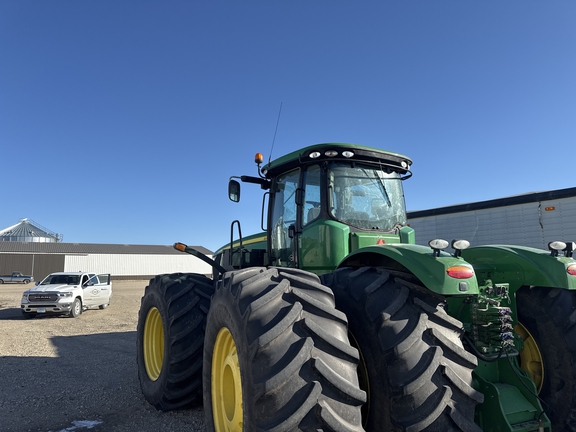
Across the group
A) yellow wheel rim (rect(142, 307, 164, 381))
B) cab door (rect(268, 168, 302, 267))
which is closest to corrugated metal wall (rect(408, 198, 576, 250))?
cab door (rect(268, 168, 302, 267))

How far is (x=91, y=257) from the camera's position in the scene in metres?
47.2

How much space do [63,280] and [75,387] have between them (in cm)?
1136

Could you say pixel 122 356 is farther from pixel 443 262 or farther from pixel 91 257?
pixel 91 257

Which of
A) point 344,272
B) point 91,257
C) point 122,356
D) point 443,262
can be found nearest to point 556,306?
point 443,262

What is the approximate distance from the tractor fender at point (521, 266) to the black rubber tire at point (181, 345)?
285 cm

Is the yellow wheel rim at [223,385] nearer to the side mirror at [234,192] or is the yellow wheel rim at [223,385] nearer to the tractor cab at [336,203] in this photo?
the tractor cab at [336,203]

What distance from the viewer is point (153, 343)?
17.1 feet

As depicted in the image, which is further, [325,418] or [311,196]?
[311,196]

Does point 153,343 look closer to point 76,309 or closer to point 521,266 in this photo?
point 521,266

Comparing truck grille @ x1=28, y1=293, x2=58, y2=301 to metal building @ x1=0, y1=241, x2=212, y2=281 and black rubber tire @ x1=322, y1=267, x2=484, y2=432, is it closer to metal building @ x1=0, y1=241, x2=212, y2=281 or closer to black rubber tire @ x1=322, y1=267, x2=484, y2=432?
black rubber tire @ x1=322, y1=267, x2=484, y2=432

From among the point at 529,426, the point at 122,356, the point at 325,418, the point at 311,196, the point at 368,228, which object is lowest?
the point at 122,356

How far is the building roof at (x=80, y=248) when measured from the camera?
4941cm

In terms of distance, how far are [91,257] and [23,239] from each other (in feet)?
77.7

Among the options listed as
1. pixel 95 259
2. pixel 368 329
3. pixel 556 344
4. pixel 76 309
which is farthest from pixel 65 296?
pixel 95 259
